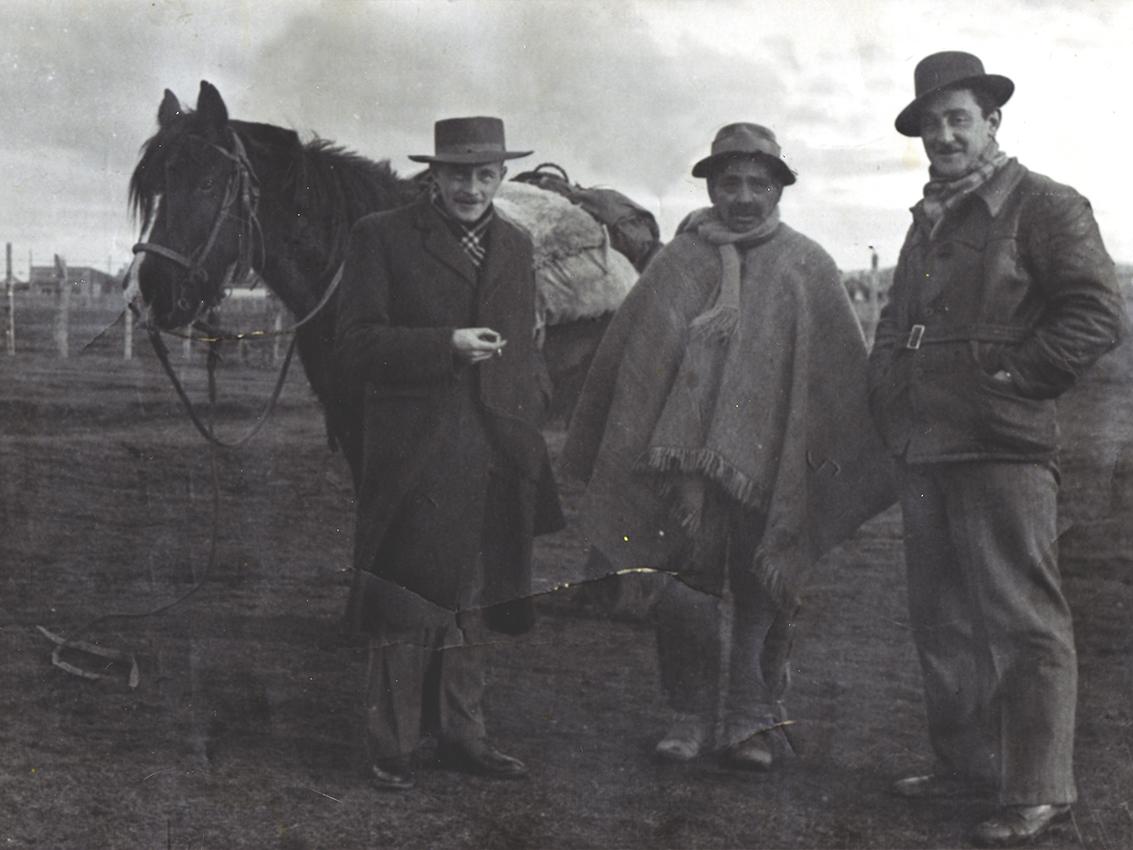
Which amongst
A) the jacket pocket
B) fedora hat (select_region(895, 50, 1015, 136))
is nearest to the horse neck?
fedora hat (select_region(895, 50, 1015, 136))

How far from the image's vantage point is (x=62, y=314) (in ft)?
19.5

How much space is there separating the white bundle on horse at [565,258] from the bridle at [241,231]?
791 mm

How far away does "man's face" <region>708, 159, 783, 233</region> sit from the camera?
13.7 ft

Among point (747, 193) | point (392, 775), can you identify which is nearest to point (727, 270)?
point (747, 193)

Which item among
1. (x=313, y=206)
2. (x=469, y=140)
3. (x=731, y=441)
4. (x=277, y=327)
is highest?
(x=469, y=140)

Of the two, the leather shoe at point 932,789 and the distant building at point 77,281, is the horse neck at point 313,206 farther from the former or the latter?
the leather shoe at point 932,789

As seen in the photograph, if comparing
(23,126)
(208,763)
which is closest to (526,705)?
(208,763)

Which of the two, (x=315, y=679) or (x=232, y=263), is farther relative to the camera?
(x=315, y=679)

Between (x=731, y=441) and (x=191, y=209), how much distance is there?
6.02ft

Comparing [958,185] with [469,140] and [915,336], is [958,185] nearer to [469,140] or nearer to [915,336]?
[915,336]

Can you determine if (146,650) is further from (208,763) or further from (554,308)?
(554,308)

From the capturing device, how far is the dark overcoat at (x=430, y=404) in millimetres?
4043

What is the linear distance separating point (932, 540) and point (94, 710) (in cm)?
278

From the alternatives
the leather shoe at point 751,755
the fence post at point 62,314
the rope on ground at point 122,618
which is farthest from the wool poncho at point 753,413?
the fence post at point 62,314
